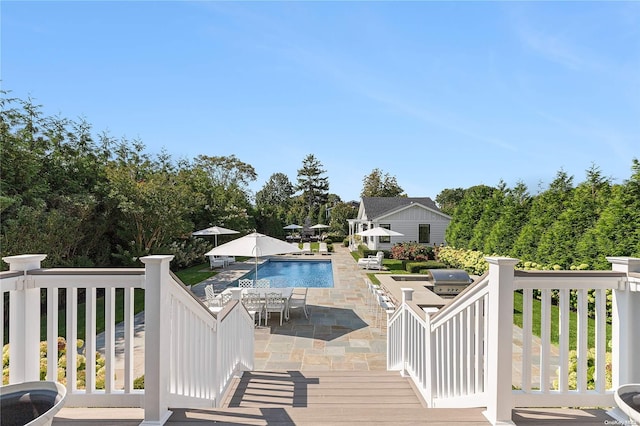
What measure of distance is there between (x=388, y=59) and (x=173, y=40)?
5492 mm

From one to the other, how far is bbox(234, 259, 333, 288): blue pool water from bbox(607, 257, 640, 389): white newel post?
37.9ft

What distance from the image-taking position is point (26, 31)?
250 inches

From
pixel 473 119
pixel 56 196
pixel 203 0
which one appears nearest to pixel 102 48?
pixel 203 0

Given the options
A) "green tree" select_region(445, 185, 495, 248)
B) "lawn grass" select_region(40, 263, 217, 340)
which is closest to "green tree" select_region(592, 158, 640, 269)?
"green tree" select_region(445, 185, 495, 248)

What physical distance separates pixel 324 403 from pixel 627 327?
264 centimetres

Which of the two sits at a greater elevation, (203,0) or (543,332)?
(203,0)

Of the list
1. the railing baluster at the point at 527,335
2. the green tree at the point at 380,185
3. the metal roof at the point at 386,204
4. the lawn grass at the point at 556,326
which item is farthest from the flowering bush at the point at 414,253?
the green tree at the point at 380,185

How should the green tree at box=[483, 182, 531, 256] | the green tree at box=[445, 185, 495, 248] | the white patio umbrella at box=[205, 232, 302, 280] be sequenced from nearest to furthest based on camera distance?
the white patio umbrella at box=[205, 232, 302, 280]
the green tree at box=[483, 182, 531, 256]
the green tree at box=[445, 185, 495, 248]

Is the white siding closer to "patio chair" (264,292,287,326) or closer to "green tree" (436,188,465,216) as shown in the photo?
"patio chair" (264,292,287,326)

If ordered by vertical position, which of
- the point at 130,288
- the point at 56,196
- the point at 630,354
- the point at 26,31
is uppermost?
the point at 26,31

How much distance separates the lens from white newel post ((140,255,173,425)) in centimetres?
247

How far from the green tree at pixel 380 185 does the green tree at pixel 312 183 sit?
→ 9.70 m

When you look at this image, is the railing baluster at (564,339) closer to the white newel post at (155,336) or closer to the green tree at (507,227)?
the white newel post at (155,336)

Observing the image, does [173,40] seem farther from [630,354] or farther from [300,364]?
[630,354]
